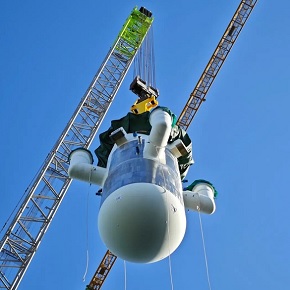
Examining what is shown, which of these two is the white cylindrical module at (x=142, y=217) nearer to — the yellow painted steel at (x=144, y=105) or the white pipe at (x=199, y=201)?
the white pipe at (x=199, y=201)

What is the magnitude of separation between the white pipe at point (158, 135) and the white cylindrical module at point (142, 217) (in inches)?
27.7

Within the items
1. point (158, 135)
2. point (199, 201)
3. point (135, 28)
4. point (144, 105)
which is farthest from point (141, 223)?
point (135, 28)

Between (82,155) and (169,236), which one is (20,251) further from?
(169,236)

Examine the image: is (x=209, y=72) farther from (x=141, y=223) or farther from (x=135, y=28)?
(x=141, y=223)

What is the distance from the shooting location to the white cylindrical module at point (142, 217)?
19109 mm

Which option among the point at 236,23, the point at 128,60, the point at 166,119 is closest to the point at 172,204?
the point at 166,119

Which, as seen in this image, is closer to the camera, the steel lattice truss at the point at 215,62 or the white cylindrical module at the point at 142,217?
the white cylindrical module at the point at 142,217

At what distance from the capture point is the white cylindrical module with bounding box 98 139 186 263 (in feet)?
62.7

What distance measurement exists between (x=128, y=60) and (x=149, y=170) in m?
40.1

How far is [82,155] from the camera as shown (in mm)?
23938

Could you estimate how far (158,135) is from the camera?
20859 mm

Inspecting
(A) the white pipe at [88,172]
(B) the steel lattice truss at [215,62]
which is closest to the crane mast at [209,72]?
(B) the steel lattice truss at [215,62]

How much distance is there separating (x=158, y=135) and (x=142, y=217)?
2997mm

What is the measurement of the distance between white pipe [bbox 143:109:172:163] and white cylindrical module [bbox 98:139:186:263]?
2.30 feet
